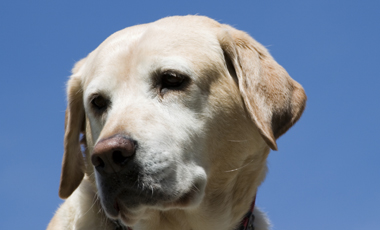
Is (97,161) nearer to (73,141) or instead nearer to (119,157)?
(119,157)

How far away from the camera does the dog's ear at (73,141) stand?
13.8ft

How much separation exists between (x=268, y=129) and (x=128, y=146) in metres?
1.10

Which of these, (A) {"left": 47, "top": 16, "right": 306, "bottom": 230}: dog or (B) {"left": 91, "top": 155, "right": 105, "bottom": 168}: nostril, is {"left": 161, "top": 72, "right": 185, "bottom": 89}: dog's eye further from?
(B) {"left": 91, "top": 155, "right": 105, "bottom": 168}: nostril

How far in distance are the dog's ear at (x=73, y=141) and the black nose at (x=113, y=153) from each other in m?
1.05

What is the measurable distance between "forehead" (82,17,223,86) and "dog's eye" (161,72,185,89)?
0.08 meters

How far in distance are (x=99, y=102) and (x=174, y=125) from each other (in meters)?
0.71

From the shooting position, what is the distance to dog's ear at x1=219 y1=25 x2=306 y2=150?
3801mm

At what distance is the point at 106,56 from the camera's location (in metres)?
3.98

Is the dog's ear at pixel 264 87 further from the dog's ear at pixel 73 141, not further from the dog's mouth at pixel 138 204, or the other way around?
the dog's ear at pixel 73 141

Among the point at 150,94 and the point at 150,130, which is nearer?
the point at 150,130

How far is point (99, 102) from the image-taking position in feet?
12.8

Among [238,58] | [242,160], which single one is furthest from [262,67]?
[242,160]

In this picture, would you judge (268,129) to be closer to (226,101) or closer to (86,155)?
(226,101)

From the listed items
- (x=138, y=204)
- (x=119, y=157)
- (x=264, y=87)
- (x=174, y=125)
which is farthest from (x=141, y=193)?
(x=264, y=87)
